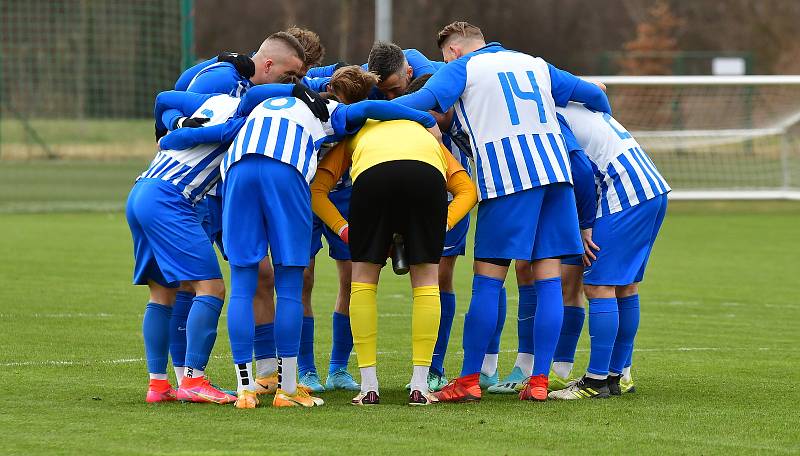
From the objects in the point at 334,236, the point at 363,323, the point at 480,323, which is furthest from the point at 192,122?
the point at 480,323

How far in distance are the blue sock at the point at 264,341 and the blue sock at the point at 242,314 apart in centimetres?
61

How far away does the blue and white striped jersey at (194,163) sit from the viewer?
661 centimetres

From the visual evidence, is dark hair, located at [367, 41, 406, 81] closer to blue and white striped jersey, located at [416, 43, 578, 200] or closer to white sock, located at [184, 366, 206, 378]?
blue and white striped jersey, located at [416, 43, 578, 200]

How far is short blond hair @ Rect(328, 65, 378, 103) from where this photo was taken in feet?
22.0

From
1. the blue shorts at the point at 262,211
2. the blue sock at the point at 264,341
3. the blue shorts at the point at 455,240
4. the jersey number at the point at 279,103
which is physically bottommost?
the blue sock at the point at 264,341

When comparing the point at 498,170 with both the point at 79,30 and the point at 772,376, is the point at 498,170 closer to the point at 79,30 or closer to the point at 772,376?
the point at 772,376

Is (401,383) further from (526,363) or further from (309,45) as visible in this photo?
(309,45)

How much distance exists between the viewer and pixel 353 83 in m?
6.70

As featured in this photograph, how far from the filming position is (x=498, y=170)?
262 inches

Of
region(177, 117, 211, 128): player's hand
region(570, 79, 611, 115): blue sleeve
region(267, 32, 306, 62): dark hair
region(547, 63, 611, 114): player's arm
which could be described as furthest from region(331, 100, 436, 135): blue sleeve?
region(570, 79, 611, 115): blue sleeve

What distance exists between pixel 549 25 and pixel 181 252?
41522mm

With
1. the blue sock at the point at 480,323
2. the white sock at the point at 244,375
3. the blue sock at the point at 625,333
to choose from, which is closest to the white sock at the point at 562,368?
the blue sock at the point at 625,333

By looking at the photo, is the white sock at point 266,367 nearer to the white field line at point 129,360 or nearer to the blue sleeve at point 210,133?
the white field line at point 129,360

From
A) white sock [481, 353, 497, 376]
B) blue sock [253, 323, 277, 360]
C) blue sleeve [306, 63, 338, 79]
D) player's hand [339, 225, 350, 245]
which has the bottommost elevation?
white sock [481, 353, 497, 376]
